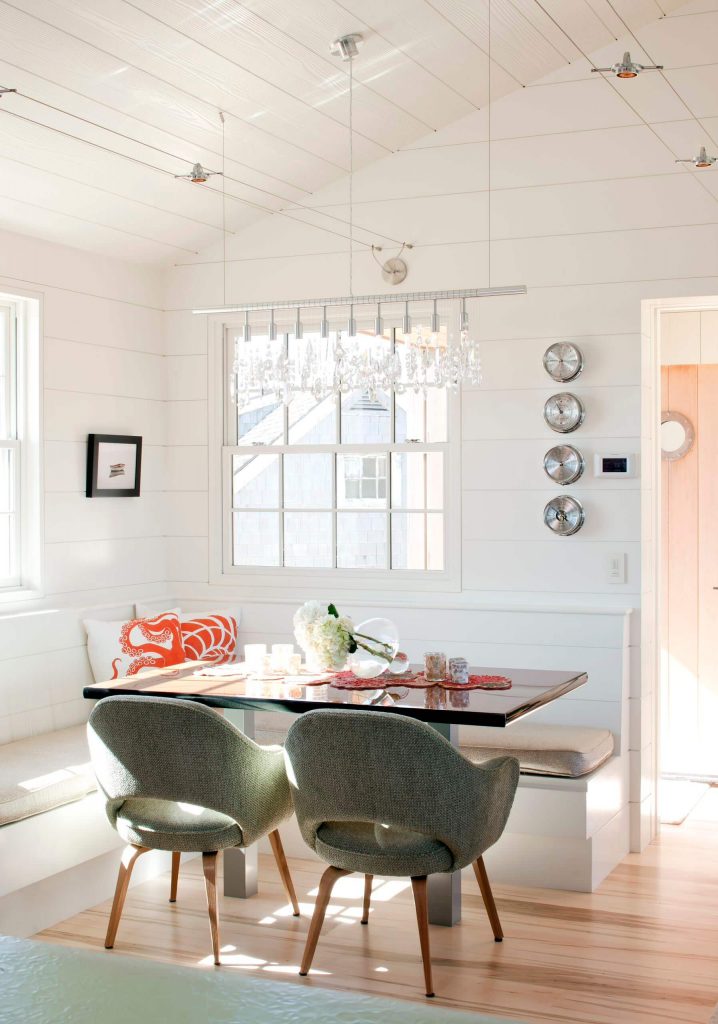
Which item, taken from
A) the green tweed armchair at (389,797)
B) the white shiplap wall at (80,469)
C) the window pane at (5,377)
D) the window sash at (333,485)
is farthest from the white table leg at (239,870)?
the window pane at (5,377)

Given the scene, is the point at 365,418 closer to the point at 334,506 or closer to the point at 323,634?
the point at 334,506

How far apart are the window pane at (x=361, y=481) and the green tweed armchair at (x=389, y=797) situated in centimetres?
214

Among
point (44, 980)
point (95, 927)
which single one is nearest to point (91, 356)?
point (95, 927)

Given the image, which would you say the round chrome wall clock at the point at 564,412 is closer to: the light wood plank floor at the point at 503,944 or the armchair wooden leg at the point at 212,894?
the light wood plank floor at the point at 503,944

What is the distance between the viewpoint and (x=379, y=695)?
3.53m

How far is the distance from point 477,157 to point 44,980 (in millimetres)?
4739

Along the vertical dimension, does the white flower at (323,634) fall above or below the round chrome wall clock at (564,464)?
below

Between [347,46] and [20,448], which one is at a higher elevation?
[347,46]

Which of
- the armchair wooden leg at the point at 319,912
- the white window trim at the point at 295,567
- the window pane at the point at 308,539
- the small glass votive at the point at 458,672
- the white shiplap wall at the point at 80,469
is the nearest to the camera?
the armchair wooden leg at the point at 319,912

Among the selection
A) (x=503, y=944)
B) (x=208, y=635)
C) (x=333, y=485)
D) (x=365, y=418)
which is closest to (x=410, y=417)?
(x=365, y=418)

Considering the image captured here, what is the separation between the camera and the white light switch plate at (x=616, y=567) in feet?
15.4

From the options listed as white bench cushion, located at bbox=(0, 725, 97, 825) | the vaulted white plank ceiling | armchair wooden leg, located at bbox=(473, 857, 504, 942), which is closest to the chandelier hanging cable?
the vaulted white plank ceiling

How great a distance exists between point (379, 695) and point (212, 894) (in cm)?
78

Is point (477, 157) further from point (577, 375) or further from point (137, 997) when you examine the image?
point (137, 997)
